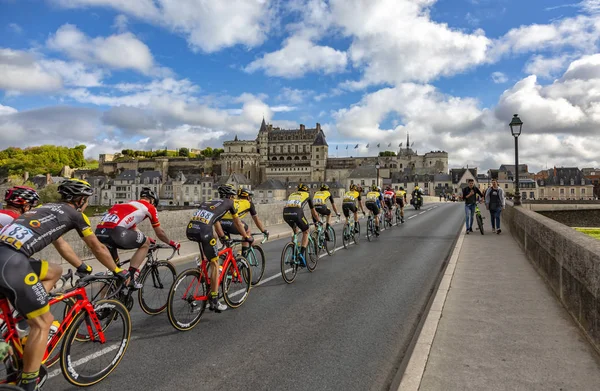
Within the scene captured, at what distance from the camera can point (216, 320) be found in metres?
6.02

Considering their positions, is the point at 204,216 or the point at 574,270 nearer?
the point at 574,270

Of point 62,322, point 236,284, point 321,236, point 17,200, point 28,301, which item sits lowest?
point 236,284

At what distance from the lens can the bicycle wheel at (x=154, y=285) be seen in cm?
623

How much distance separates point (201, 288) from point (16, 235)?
9.29 ft

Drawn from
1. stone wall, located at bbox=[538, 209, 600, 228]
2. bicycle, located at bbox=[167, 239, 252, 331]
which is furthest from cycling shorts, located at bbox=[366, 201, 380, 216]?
stone wall, located at bbox=[538, 209, 600, 228]

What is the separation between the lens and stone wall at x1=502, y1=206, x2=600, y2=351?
14.6ft

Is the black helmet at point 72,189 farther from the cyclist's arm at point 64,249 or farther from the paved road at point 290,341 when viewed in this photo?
the paved road at point 290,341

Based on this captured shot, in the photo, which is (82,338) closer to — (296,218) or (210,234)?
(210,234)

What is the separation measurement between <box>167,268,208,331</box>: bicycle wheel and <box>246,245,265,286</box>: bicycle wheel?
2.05m

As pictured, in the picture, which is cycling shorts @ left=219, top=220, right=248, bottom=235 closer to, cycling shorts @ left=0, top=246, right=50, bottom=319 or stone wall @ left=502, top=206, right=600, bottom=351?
cycling shorts @ left=0, top=246, right=50, bottom=319

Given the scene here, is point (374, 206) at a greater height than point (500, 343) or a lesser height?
greater

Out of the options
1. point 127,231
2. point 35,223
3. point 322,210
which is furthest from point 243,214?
point 35,223

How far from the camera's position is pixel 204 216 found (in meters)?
5.96

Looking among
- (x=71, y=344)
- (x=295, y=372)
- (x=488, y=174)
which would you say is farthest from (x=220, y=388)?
(x=488, y=174)
